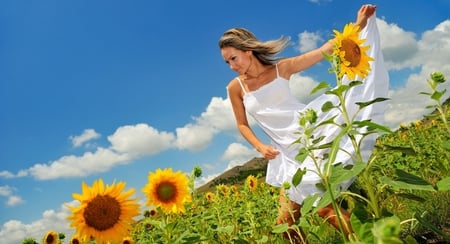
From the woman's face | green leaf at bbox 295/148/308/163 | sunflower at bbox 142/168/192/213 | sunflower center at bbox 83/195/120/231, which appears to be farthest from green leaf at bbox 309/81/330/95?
the woman's face

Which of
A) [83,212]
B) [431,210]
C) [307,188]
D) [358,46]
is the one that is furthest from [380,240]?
[431,210]

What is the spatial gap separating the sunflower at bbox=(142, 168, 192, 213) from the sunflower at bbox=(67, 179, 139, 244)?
1.92 ft

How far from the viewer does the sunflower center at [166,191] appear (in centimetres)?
288

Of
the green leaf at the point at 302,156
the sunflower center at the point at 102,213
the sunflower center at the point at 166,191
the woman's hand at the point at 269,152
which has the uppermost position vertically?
the woman's hand at the point at 269,152

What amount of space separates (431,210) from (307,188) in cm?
112

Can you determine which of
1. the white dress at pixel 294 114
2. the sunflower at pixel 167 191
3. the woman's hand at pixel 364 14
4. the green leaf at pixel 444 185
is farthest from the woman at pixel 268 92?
the green leaf at pixel 444 185

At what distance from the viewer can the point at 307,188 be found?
11.7 ft

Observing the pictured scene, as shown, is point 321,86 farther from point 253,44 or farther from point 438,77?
point 253,44

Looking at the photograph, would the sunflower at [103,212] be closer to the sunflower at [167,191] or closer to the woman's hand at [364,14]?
the sunflower at [167,191]

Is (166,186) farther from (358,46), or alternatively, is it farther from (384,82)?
(384,82)

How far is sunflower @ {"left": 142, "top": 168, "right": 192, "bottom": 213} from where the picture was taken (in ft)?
9.39

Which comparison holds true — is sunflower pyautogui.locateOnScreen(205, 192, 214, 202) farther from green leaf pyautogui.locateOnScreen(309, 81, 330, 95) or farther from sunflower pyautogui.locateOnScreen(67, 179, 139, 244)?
green leaf pyautogui.locateOnScreen(309, 81, 330, 95)

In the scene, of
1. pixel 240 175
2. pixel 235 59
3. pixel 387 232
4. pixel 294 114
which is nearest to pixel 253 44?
pixel 235 59

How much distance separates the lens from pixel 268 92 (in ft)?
13.8
